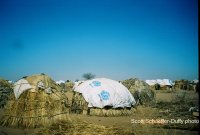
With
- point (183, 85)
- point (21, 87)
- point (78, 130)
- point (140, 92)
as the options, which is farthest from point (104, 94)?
point (183, 85)

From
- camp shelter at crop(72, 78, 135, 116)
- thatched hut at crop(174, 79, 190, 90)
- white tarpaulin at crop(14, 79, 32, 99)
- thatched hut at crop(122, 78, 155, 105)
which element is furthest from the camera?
thatched hut at crop(174, 79, 190, 90)

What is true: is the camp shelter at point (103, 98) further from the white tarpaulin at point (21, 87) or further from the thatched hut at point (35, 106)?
the white tarpaulin at point (21, 87)

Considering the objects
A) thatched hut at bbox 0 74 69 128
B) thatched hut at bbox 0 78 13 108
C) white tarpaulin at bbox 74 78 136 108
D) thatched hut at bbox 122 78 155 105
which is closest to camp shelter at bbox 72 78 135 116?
white tarpaulin at bbox 74 78 136 108

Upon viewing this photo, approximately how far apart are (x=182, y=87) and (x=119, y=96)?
3938cm

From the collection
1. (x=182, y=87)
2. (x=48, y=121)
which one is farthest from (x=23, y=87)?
(x=182, y=87)

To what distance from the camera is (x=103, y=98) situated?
14133 mm

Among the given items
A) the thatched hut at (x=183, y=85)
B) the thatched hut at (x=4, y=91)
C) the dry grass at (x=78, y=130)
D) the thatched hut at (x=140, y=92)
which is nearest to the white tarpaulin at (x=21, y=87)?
the dry grass at (x=78, y=130)

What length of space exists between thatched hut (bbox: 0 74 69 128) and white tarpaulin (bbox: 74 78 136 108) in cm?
336

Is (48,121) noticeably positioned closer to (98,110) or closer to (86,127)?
(86,127)

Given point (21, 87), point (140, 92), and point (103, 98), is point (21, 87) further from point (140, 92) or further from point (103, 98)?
point (140, 92)

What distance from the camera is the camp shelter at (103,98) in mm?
13969

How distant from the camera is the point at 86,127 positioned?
847cm

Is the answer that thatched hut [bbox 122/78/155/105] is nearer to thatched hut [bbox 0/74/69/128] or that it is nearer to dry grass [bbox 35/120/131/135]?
thatched hut [bbox 0/74/69/128]

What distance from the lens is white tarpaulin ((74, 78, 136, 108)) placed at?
14.1 meters
